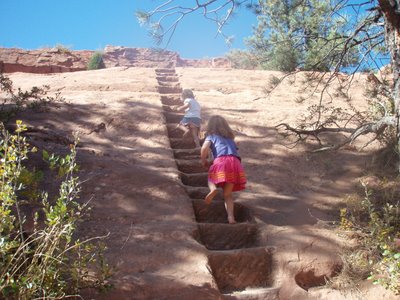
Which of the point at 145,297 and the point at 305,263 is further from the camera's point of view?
the point at 305,263

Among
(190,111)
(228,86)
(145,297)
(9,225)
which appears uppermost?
(228,86)

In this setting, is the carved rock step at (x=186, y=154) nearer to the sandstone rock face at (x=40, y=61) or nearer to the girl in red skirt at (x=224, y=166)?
the girl in red skirt at (x=224, y=166)

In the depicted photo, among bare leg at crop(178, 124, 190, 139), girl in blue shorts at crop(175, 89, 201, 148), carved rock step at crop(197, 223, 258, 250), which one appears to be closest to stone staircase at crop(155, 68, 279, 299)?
carved rock step at crop(197, 223, 258, 250)

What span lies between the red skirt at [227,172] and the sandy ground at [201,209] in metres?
0.41

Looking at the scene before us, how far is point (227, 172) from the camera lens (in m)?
4.86

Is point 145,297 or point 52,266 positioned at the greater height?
point 52,266

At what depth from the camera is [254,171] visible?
6453 millimetres

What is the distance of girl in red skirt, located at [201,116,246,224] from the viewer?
15.9 feet

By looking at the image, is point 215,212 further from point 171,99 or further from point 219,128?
point 171,99

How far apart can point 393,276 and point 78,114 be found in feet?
22.2

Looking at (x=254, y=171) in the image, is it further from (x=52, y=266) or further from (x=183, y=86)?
(x=183, y=86)

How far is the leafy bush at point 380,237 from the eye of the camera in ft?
10.6

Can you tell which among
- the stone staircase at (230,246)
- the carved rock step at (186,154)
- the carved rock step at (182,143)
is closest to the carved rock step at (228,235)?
the stone staircase at (230,246)

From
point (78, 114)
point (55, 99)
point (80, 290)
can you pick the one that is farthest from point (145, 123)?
point (80, 290)
